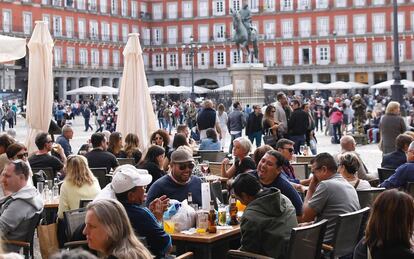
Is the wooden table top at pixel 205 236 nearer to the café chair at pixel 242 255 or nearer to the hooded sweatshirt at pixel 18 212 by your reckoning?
the café chair at pixel 242 255

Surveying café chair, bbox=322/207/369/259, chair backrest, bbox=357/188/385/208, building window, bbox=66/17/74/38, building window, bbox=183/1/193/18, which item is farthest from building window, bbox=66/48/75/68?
café chair, bbox=322/207/369/259

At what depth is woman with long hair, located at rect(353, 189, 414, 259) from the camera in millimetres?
4117

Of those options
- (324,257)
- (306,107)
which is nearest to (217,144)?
(306,107)

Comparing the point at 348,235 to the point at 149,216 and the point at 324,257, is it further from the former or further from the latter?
the point at 149,216

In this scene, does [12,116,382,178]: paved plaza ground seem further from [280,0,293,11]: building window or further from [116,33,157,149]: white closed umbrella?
[280,0,293,11]: building window

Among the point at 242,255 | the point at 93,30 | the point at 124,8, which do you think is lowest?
the point at 242,255

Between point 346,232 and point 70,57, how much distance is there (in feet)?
186

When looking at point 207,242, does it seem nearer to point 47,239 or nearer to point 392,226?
point 47,239

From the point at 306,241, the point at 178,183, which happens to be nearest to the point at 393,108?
the point at 178,183

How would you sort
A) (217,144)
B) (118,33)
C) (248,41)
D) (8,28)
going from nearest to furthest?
(217,144) < (248,41) < (8,28) < (118,33)

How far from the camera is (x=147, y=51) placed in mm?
Result: 69062

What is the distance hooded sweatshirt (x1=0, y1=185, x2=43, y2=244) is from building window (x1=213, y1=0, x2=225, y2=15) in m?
60.9

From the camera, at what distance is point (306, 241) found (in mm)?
5133

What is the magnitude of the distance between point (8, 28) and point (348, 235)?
51.8m
